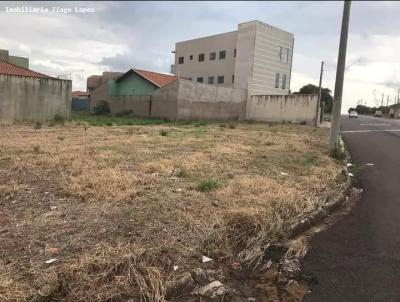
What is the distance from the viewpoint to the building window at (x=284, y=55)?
5081 centimetres

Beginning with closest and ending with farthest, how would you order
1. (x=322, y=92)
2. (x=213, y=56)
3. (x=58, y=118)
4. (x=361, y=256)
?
(x=361, y=256), (x=58, y=118), (x=213, y=56), (x=322, y=92)

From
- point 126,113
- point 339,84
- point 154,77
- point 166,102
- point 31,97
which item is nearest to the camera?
point 339,84

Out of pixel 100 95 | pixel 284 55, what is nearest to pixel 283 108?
pixel 284 55

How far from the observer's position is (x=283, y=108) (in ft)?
128

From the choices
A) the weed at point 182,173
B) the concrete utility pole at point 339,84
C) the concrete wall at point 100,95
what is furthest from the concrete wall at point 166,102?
the weed at point 182,173

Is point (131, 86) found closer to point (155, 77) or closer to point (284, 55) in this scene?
point (155, 77)

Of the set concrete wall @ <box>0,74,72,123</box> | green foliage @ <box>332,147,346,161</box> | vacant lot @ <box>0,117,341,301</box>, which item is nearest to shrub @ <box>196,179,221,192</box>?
vacant lot @ <box>0,117,341,301</box>

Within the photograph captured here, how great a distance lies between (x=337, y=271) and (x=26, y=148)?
900 cm

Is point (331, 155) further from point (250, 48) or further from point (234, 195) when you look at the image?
point (250, 48)

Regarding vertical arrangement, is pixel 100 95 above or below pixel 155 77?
below

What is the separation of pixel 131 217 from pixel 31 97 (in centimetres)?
2035

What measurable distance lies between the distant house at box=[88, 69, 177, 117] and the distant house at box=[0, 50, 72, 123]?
11.2 meters

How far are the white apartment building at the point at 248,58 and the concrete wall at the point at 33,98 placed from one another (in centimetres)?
2264

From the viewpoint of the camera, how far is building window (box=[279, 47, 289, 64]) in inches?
2000
